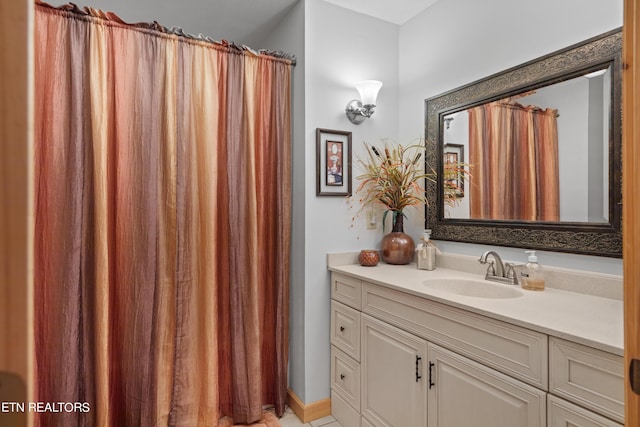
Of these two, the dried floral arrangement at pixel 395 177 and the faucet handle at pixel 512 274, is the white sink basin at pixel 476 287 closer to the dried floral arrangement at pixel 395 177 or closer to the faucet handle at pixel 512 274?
the faucet handle at pixel 512 274

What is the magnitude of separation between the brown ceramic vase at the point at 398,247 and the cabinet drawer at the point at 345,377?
68 centimetres

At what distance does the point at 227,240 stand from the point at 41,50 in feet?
4.33

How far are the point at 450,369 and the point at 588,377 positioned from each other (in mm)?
511

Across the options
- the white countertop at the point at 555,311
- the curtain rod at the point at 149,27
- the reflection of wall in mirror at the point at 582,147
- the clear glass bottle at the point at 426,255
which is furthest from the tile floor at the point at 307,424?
the curtain rod at the point at 149,27

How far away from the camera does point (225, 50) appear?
2.08 m

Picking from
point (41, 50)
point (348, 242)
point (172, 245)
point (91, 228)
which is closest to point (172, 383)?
point (172, 245)

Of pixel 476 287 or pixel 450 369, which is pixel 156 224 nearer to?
pixel 450 369

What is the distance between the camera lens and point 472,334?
1.32 metres

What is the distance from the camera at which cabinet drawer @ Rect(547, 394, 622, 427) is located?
3.17 feet

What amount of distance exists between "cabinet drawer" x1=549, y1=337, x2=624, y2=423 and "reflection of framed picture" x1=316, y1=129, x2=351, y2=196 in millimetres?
1450

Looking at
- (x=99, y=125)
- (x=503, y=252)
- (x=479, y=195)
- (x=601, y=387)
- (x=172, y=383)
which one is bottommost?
(x=172, y=383)

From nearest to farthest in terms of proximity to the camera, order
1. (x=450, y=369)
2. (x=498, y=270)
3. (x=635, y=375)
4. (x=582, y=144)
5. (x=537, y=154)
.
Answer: (x=635, y=375), (x=450, y=369), (x=582, y=144), (x=537, y=154), (x=498, y=270)

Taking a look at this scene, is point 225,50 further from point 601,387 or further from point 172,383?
point 601,387

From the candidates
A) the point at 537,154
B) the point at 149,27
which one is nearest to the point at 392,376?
the point at 537,154
